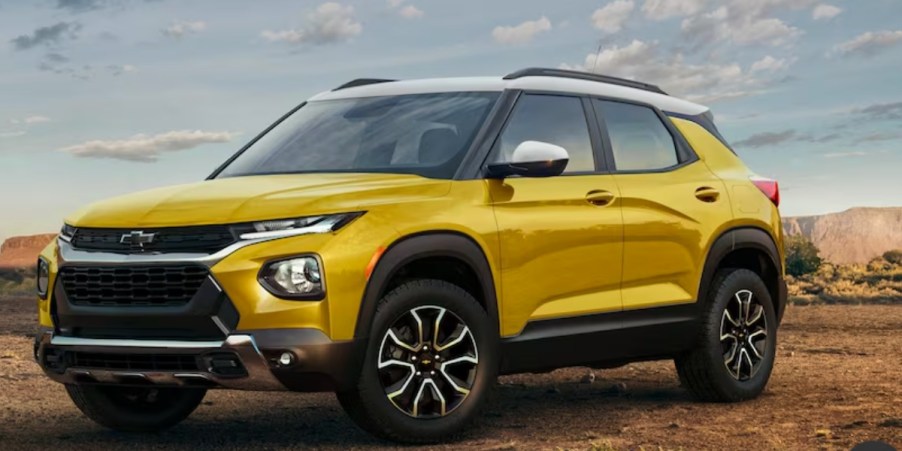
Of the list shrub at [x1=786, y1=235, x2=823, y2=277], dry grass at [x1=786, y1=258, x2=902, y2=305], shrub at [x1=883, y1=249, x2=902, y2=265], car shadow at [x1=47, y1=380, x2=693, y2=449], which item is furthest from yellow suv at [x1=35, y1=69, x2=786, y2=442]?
shrub at [x1=883, y1=249, x2=902, y2=265]

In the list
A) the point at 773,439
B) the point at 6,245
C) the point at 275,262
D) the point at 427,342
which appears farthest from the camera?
the point at 6,245

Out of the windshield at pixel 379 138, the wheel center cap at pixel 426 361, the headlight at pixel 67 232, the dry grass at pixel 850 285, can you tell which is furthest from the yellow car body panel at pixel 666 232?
the dry grass at pixel 850 285

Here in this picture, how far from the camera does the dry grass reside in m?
26.7

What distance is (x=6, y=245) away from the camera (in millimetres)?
74500

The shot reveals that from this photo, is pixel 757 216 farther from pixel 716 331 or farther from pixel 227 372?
pixel 227 372

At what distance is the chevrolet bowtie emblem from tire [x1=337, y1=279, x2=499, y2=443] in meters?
1.25

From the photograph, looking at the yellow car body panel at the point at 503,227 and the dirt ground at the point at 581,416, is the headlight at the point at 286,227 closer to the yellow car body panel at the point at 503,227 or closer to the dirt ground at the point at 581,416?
the yellow car body panel at the point at 503,227

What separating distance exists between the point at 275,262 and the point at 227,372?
613 mm

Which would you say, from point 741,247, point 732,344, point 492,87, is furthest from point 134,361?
point 741,247

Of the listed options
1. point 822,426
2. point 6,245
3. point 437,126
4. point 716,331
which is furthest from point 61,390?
point 6,245

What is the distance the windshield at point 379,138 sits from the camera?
774cm

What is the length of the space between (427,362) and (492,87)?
1.88 m

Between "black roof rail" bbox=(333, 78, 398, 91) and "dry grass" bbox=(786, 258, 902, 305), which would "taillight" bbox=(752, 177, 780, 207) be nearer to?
"black roof rail" bbox=(333, 78, 398, 91)

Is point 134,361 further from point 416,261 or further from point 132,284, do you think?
point 416,261
